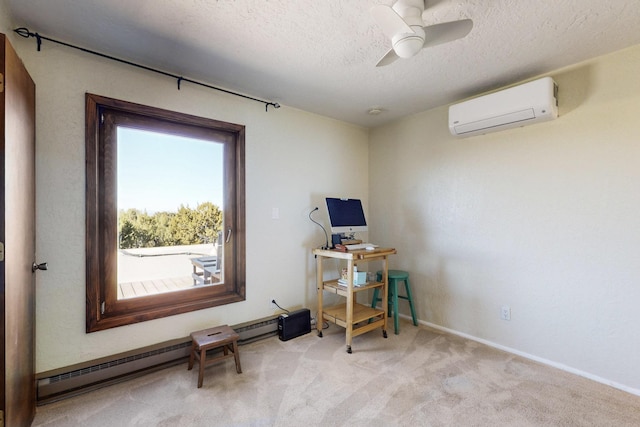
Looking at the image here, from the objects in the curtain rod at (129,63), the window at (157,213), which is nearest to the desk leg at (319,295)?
the window at (157,213)

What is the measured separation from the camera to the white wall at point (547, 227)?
200cm

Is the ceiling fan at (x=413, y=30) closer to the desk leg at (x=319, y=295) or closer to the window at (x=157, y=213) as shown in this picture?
the window at (x=157, y=213)

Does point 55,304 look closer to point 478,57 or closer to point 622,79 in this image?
point 478,57

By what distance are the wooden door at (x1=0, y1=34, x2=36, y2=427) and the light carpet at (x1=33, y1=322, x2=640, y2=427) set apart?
15.0 inches

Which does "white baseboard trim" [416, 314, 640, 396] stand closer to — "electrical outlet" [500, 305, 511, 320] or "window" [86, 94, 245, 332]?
"electrical outlet" [500, 305, 511, 320]

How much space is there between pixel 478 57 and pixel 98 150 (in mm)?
2825

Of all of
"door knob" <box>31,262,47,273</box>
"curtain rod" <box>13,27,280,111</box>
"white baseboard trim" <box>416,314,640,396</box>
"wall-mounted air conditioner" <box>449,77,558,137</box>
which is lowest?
"white baseboard trim" <box>416,314,640,396</box>

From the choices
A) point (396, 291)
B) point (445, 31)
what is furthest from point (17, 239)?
point (396, 291)

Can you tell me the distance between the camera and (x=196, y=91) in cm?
243

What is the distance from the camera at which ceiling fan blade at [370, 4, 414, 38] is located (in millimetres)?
1280

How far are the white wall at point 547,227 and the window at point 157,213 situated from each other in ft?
6.65

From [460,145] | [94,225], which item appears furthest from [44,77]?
[460,145]

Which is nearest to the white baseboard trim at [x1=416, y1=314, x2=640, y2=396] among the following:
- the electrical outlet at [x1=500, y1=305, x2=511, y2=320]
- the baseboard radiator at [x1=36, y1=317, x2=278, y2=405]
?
the electrical outlet at [x1=500, y1=305, x2=511, y2=320]

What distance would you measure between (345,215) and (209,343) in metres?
1.72
